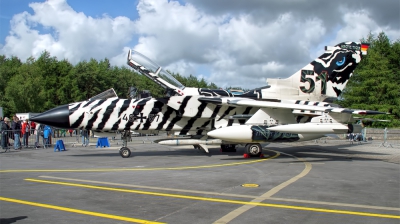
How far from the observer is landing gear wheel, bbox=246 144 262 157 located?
14080mm

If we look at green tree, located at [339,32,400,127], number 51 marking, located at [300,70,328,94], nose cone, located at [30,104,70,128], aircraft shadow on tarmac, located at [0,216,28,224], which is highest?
green tree, located at [339,32,400,127]

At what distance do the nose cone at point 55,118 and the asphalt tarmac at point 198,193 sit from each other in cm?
204

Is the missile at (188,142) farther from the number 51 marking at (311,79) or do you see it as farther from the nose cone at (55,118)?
the number 51 marking at (311,79)

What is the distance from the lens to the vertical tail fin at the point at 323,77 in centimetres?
1555

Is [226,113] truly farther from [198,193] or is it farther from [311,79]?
[198,193]

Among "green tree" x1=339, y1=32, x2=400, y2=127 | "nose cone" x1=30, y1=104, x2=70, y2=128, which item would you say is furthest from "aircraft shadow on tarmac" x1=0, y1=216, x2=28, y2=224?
"green tree" x1=339, y1=32, x2=400, y2=127

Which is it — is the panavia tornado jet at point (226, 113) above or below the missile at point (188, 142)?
above

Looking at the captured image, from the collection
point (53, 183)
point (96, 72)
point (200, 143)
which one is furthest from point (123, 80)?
point (53, 183)

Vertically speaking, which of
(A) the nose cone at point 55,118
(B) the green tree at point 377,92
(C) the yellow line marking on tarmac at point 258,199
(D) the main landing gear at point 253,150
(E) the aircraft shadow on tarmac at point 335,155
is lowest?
(C) the yellow line marking on tarmac at point 258,199

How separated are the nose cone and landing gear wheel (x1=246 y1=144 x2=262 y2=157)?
7.40 m

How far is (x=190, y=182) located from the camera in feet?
27.7

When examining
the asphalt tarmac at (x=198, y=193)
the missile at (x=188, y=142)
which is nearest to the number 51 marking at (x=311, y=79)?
the missile at (x=188, y=142)

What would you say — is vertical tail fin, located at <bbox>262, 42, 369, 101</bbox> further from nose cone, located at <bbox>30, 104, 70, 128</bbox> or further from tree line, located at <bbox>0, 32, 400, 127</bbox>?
tree line, located at <bbox>0, 32, 400, 127</bbox>

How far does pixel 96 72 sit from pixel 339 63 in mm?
57173
